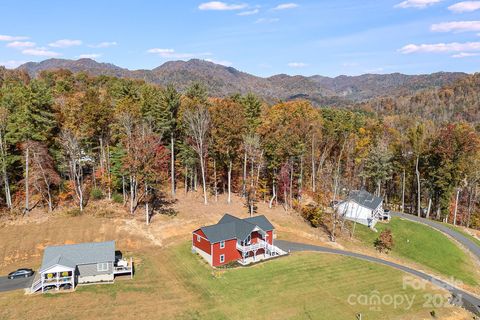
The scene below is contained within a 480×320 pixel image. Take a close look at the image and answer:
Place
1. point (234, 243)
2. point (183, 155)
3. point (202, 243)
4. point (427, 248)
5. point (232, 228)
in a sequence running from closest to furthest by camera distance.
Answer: point (202, 243)
point (234, 243)
point (232, 228)
point (427, 248)
point (183, 155)

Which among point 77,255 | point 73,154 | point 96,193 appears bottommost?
point 77,255

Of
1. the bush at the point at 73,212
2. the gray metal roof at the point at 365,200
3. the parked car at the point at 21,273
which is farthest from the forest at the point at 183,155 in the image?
the parked car at the point at 21,273

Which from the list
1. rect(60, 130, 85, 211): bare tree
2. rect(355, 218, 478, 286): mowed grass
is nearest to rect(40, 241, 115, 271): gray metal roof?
rect(60, 130, 85, 211): bare tree

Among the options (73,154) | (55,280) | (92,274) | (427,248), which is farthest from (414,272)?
(73,154)

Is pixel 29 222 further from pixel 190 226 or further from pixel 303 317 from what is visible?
pixel 303 317

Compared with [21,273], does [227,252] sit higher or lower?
lower

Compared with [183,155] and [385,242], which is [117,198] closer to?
[183,155]
